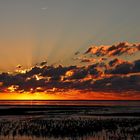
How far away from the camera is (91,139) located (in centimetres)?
3350

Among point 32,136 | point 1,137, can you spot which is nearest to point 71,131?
point 32,136

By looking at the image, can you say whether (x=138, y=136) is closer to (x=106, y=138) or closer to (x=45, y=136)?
(x=106, y=138)

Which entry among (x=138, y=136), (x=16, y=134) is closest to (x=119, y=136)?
(x=138, y=136)

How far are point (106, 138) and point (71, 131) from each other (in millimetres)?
6127

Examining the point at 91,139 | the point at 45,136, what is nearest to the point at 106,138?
the point at 91,139

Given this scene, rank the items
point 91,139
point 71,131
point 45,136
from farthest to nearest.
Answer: point 71,131 < point 45,136 < point 91,139

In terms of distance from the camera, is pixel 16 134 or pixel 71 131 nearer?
pixel 16 134

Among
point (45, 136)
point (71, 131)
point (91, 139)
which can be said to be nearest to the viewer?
point (91, 139)

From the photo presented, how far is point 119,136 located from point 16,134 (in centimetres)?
1014

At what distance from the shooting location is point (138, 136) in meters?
34.9

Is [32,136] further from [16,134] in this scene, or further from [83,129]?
[83,129]

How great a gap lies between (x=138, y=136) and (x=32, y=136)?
10108mm

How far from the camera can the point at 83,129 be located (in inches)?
1618

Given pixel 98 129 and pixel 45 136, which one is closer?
pixel 45 136
